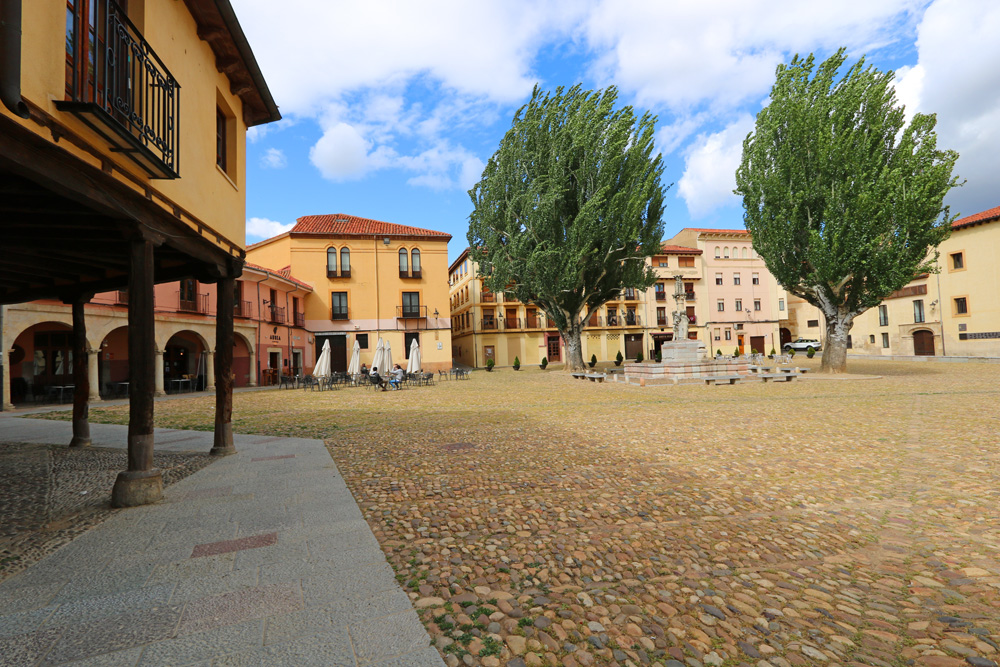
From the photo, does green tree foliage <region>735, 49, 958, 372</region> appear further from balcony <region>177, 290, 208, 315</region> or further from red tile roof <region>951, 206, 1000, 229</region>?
balcony <region>177, 290, 208, 315</region>

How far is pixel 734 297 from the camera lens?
45.9 m

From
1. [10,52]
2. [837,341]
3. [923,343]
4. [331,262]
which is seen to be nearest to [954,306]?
[923,343]

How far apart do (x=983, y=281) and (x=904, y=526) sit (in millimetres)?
38633

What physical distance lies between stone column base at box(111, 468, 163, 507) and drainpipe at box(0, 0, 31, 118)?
3.22 m

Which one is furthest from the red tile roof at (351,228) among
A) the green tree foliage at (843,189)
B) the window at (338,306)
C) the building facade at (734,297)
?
the building facade at (734,297)

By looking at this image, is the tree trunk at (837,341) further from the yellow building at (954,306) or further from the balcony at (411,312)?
the balcony at (411,312)

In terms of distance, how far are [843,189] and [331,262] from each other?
28522 millimetres

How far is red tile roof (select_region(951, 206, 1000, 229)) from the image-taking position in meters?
29.2

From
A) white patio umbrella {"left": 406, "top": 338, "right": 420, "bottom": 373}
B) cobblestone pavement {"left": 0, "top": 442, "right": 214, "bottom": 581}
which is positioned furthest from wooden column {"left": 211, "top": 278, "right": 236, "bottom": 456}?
white patio umbrella {"left": 406, "top": 338, "right": 420, "bottom": 373}

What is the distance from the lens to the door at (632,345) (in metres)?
44.8

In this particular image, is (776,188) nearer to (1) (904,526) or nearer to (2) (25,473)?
(1) (904,526)

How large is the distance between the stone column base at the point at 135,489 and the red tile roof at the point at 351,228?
97.6 ft

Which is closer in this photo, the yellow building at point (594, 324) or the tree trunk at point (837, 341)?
the tree trunk at point (837, 341)

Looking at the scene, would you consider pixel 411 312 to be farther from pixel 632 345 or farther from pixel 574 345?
pixel 632 345
